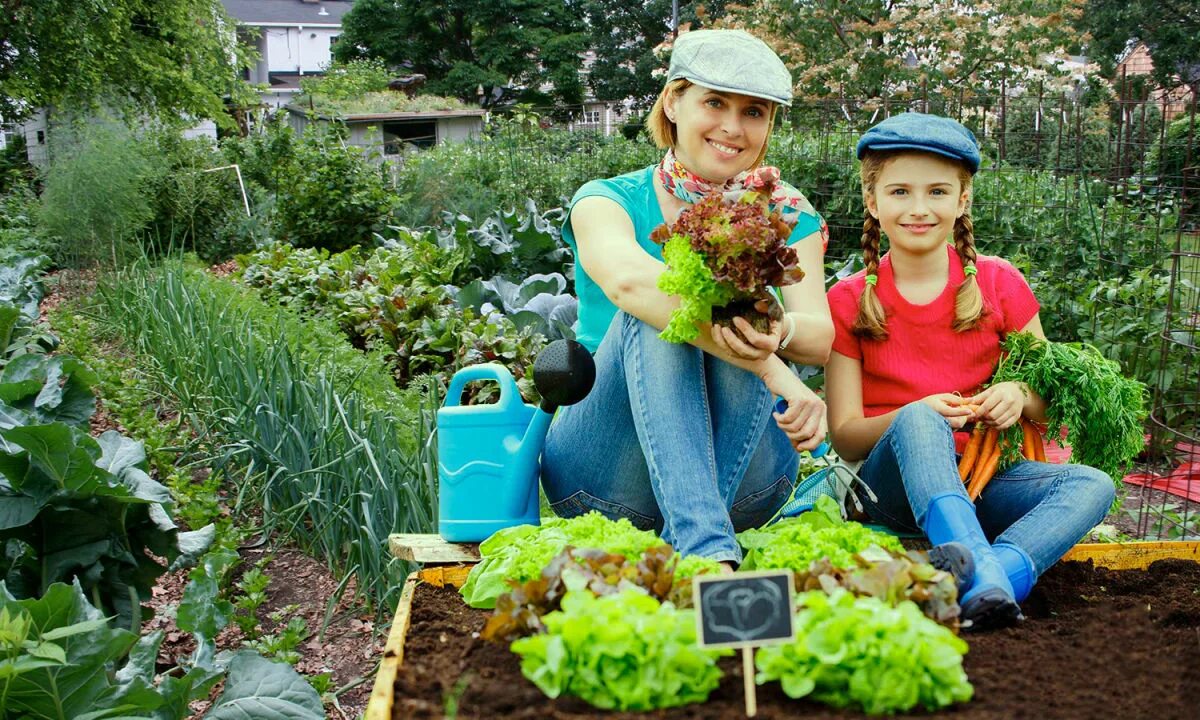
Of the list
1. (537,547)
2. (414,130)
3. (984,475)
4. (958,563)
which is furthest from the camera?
(414,130)

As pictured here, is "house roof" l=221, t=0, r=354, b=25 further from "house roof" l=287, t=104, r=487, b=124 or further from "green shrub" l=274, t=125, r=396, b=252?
"green shrub" l=274, t=125, r=396, b=252

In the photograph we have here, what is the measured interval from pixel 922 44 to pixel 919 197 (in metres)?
12.3

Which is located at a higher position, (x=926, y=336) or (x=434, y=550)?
(x=926, y=336)

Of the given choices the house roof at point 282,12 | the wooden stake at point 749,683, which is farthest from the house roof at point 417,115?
the wooden stake at point 749,683

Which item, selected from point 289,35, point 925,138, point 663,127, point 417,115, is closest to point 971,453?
point 925,138

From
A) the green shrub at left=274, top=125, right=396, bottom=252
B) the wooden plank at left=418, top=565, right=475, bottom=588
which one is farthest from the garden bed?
the green shrub at left=274, top=125, right=396, bottom=252

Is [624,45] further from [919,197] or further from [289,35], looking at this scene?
[919,197]

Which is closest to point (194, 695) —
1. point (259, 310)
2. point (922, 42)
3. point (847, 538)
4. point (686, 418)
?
point (686, 418)

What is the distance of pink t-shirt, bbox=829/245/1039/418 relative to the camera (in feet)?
7.92

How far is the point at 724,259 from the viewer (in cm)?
182

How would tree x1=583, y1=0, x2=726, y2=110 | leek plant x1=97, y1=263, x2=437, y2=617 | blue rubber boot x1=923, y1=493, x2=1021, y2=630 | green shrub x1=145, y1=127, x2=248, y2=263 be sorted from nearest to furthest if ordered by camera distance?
1. blue rubber boot x1=923, y1=493, x2=1021, y2=630
2. leek plant x1=97, y1=263, x2=437, y2=617
3. green shrub x1=145, y1=127, x2=248, y2=263
4. tree x1=583, y1=0, x2=726, y2=110

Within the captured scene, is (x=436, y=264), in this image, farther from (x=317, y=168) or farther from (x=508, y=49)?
(x=508, y=49)

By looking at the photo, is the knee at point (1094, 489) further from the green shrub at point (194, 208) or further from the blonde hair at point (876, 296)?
the green shrub at point (194, 208)

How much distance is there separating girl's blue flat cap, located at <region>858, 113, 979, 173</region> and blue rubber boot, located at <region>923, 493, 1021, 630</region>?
0.76m
